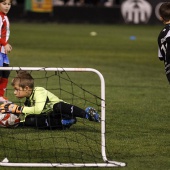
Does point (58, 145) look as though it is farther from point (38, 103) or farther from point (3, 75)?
point (3, 75)

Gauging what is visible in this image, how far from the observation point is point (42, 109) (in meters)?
8.90

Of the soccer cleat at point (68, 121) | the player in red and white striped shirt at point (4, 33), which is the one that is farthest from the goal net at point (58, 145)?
the player in red and white striped shirt at point (4, 33)

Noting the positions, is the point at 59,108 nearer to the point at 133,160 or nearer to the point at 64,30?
the point at 133,160

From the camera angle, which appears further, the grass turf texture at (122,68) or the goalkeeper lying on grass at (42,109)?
the goalkeeper lying on grass at (42,109)

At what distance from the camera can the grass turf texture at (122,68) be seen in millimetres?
8242

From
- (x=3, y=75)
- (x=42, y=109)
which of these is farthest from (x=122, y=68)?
(x=42, y=109)

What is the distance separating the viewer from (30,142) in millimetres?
8336

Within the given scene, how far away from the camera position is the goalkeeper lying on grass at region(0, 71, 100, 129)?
869cm

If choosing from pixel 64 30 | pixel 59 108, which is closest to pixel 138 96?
pixel 59 108

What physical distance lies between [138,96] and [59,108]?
13.0 feet

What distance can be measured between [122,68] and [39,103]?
28.5 feet

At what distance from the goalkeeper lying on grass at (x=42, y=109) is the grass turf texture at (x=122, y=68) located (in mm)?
485

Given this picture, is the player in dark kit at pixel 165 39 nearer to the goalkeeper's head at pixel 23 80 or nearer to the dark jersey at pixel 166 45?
the dark jersey at pixel 166 45

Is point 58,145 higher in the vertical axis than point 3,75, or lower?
lower
